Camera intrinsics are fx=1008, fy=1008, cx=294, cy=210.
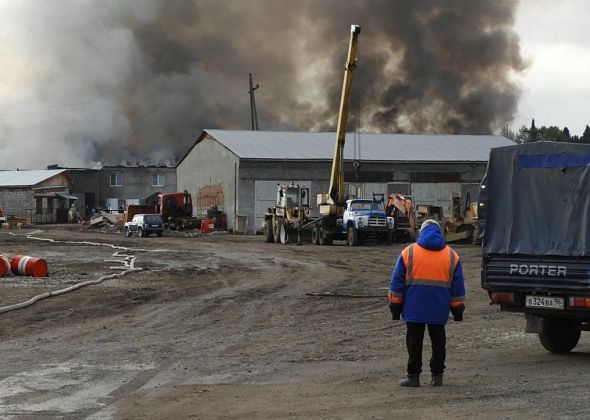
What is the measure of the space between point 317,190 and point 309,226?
16.7m

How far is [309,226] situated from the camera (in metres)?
47.7

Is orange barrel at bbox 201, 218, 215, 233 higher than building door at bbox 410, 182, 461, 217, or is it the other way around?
building door at bbox 410, 182, 461, 217

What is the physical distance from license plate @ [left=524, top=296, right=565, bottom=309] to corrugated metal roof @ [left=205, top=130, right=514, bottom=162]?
167 feet

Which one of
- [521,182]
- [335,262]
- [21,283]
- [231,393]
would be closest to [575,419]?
[231,393]

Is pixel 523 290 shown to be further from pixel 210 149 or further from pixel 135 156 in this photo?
pixel 135 156

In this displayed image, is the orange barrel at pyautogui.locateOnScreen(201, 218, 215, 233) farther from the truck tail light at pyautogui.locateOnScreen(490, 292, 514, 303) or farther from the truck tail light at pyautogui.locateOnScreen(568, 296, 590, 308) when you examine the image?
the truck tail light at pyautogui.locateOnScreen(568, 296, 590, 308)

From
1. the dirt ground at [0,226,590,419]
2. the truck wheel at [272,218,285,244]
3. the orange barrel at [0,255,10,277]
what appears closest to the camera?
the dirt ground at [0,226,590,419]

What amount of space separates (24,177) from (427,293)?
282 ft

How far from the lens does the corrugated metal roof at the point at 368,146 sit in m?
65.2

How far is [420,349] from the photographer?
1010 centimetres

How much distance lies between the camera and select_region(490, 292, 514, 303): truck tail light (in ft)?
39.9

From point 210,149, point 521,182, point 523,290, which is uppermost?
point 210,149

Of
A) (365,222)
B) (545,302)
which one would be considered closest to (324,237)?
(365,222)

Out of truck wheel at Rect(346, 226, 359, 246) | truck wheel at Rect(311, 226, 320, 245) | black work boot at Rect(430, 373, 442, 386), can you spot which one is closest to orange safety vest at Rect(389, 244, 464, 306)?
black work boot at Rect(430, 373, 442, 386)
